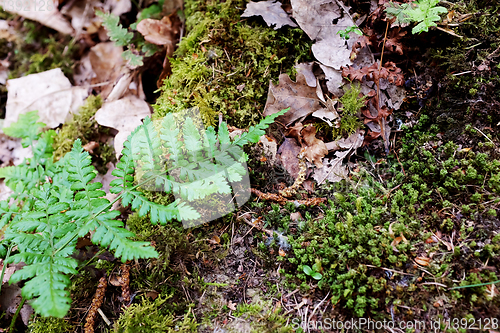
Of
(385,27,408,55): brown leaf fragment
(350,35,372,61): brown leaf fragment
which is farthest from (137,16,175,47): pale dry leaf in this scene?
(385,27,408,55): brown leaf fragment

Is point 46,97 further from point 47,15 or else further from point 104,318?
point 104,318

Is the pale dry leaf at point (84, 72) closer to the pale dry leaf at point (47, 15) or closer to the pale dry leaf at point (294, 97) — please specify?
the pale dry leaf at point (47, 15)

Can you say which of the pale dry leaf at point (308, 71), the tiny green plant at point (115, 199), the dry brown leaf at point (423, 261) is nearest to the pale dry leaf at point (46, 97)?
the tiny green plant at point (115, 199)

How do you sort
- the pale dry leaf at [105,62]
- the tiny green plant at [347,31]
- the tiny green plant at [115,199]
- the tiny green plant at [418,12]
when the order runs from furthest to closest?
the pale dry leaf at [105,62], the tiny green plant at [347,31], the tiny green plant at [418,12], the tiny green plant at [115,199]

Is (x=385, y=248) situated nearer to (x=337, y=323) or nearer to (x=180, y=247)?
(x=337, y=323)

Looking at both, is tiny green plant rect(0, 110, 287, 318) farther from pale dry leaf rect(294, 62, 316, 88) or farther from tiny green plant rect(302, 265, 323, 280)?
tiny green plant rect(302, 265, 323, 280)

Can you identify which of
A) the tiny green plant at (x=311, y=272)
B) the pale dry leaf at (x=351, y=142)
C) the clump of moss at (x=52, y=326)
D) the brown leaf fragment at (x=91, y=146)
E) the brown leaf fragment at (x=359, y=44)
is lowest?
the clump of moss at (x=52, y=326)

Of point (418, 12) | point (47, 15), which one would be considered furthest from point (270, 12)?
point (47, 15)
